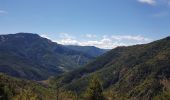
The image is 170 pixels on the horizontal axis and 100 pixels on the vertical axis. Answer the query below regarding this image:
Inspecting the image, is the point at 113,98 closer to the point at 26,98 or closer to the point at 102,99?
the point at 26,98

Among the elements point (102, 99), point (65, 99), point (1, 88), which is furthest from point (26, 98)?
point (65, 99)

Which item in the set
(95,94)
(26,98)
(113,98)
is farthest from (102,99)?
(113,98)

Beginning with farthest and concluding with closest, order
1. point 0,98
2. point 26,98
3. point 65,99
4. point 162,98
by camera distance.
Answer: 1. point 65,99
2. point 26,98
3. point 162,98
4. point 0,98

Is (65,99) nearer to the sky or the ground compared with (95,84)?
nearer to the ground

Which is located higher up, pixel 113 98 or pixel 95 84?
pixel 95 84

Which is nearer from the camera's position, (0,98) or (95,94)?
(95,94)

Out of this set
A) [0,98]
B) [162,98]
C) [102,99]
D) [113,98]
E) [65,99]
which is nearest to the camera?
[102,99]

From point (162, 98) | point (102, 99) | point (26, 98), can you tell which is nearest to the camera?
point (102, 99)

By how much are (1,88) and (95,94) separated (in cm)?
2824

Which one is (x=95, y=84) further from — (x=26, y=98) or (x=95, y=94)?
(x=26, y=98)

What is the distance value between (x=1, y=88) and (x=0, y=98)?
410cm

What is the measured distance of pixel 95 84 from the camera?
69062 mm

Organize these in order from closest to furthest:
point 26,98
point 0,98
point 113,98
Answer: point 0,98
point 26,98
point 113,98

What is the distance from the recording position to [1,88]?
81.2 metres
